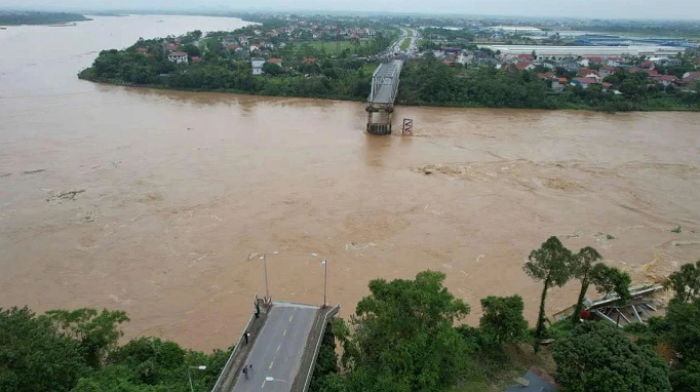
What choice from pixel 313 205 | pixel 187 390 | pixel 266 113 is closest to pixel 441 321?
pixel 187 390

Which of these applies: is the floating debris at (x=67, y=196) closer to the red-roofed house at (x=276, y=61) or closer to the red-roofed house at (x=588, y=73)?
the red-roofed house at (x=276, y=61)

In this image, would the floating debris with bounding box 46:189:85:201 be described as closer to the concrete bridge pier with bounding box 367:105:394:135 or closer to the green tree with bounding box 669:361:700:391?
the concrete bridge pier with bounding box 367:105:394:135

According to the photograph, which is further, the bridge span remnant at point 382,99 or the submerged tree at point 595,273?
the bridge span remnant at point 382,99

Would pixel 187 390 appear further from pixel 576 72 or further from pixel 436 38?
pixel 436 38

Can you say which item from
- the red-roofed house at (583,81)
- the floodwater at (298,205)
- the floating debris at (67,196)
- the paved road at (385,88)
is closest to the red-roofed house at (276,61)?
the paved road at (385,88)

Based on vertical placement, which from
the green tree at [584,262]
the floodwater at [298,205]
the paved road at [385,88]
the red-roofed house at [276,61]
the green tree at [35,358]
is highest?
the red-roofed house at [276,61]
